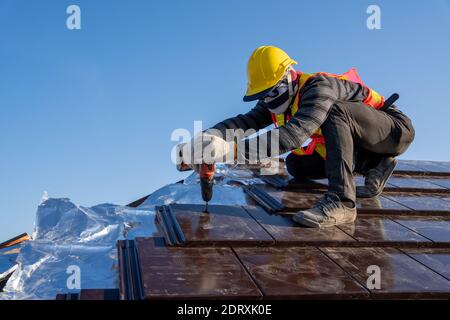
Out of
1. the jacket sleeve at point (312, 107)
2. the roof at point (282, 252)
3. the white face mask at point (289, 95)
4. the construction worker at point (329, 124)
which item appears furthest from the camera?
the white face mask at point (289, 95)

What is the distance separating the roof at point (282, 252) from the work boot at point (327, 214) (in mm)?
62

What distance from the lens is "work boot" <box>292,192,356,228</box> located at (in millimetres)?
3938

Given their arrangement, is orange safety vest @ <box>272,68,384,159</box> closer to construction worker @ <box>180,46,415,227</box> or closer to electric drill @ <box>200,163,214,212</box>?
construction worker @ <box>180,46,415,227</box>

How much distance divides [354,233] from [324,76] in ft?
4.36

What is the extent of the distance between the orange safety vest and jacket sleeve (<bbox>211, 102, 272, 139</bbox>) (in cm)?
11

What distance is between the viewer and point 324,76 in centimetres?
425

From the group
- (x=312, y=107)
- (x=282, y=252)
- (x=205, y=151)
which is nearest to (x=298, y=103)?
(x=312, y=107)

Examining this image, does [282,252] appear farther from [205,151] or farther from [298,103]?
[298,103]

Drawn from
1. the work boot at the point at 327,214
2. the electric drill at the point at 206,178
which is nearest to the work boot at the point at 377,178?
the work boot at the point at 327,214

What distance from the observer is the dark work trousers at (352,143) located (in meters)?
4.12

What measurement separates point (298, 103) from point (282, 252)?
1.36 m

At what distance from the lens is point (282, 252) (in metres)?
3.48

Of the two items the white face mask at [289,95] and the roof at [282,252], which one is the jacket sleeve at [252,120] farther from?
the roof at [282,252]
